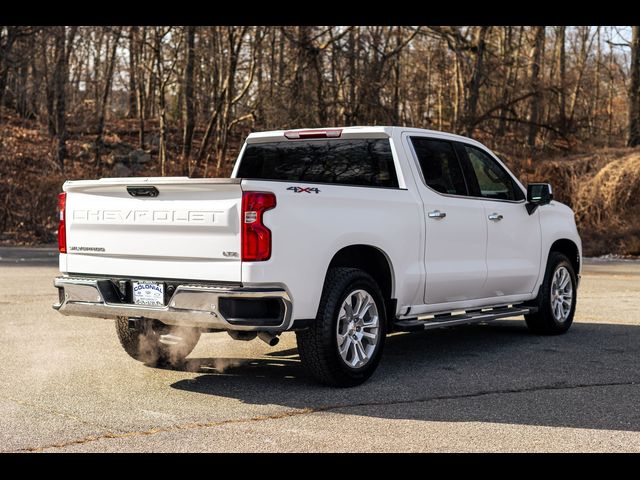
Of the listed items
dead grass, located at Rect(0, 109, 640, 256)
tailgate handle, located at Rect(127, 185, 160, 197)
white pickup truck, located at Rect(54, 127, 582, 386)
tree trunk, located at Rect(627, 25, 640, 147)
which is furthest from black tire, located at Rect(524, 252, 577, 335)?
tree trunk, located at Rect(627, 25, 640, 147)

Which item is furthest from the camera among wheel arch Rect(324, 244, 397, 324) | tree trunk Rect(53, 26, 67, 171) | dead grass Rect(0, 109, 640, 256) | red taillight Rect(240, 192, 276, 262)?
tree trunk Rect(53, 26, 67, 171)

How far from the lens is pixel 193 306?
659cm

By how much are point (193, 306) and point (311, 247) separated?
0.96 metres

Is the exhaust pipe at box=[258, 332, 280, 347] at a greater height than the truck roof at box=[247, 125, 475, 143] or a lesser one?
lesser

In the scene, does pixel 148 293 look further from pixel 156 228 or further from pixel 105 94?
pixel 105 94

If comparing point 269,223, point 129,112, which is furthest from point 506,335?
point 129,112

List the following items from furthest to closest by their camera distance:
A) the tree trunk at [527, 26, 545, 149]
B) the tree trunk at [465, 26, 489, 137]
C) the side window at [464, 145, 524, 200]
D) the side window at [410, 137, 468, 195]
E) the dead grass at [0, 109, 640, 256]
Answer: the tree trunk at [527, 26, 545, 149], the tree trunk at [465, 26, 489, 137], the dead grass at [0, 109, 640, 256], the side window at [464, 145, 524, 200], the side window at [410, 137, 468, 195]

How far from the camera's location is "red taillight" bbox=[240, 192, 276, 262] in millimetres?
6391

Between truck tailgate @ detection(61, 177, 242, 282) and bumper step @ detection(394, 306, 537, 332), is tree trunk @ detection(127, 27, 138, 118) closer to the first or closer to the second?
bumper step @ detection(394, 306, 537, 332)

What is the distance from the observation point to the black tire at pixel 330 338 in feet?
22.4

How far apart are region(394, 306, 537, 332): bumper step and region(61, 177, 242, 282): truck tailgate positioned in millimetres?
1950

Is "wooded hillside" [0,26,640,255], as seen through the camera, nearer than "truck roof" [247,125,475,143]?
No

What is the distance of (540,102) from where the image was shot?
32031 mm

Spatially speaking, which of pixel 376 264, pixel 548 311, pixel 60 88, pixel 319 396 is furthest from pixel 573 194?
pixel 60 88
